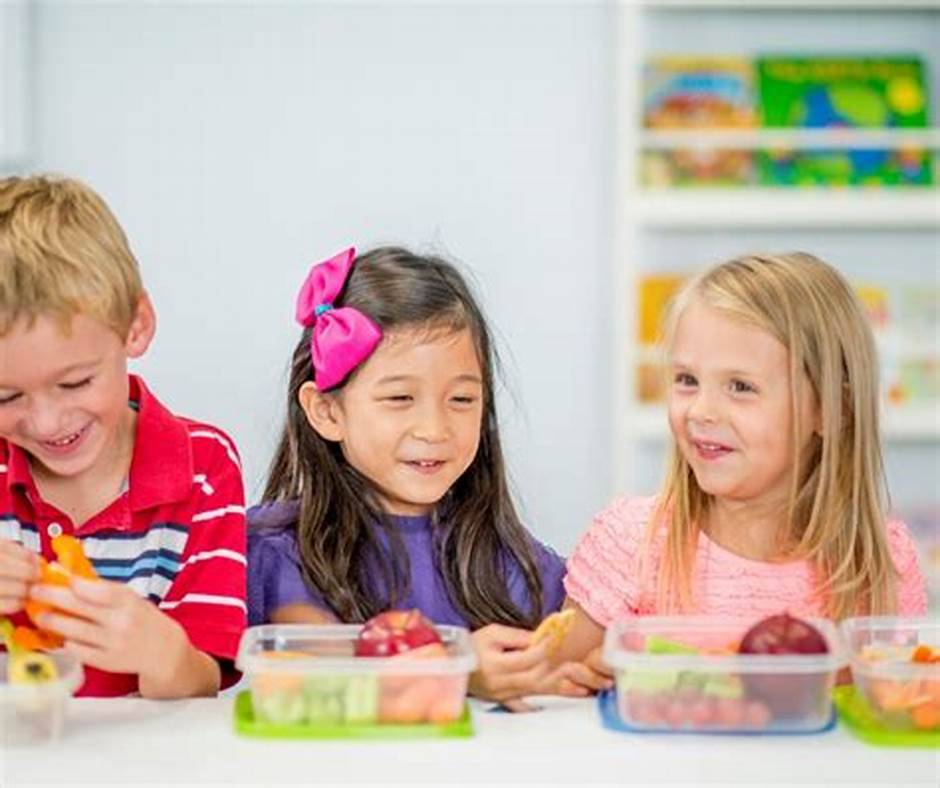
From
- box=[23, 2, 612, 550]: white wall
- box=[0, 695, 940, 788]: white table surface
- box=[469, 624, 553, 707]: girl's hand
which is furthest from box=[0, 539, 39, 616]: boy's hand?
box=[23, 2, 612, 550]: white wall

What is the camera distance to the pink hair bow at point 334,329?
166cm

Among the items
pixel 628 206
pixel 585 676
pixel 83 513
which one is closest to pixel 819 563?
pixel 585 676

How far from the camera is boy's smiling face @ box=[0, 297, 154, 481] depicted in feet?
4.46

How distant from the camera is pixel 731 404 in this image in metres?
1.59

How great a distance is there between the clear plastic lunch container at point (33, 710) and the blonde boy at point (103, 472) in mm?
52

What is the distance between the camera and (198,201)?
3594 millimetres

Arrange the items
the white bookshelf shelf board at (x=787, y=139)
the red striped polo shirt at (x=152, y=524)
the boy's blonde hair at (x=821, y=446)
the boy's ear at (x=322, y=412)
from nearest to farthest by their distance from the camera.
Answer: the red striped polo shirt at (x=152, y=524), the boy's blonde hair at (x=821, y=446), the boy's ear at (x=322, y=412), the white bookshelf shelf board at (x=787, y=139)

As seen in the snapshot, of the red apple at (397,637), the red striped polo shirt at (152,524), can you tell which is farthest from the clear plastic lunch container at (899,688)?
the red striped polo shirt at (152,524)

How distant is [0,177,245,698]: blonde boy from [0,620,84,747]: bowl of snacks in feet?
0.12

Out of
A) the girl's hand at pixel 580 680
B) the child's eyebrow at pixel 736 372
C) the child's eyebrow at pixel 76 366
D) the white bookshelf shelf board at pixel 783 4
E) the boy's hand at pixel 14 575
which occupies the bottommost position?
the girl's hand at pixel 580 680

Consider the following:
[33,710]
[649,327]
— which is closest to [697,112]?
[649,327]

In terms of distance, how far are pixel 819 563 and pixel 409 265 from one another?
511 millimetres

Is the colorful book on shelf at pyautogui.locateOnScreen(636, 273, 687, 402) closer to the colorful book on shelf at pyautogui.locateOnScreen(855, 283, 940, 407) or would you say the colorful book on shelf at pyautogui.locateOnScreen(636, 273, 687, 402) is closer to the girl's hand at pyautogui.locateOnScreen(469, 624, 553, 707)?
the colorful book on shelf at pyautogui.locateOnScreen(855, 283, 940, 407)

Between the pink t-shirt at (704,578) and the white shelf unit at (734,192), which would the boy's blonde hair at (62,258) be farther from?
the white shelf unit at (734,192)
